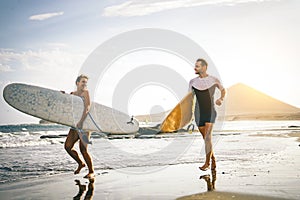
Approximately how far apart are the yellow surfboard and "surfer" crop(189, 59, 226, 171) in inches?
15.1

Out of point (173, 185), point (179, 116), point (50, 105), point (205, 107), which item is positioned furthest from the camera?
point (179, 116)

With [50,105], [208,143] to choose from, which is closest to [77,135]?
[50,105]

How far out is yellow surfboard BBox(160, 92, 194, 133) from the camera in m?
7.56

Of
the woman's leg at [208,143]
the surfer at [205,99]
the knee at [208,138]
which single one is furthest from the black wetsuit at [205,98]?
the knee at [208,138]

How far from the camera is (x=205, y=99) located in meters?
7.04

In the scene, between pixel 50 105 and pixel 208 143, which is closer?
pixel 208 143

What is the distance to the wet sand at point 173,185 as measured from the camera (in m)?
4.45

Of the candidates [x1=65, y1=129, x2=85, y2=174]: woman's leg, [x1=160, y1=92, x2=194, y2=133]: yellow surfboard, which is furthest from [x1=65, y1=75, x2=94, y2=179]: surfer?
[x1=160, y1=92, x2=194, y2=133]: yellow surfboard

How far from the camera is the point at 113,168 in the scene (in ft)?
25.1

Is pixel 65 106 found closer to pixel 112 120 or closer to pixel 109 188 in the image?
pixel 112 120

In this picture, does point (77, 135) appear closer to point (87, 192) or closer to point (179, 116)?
point (87, 192)

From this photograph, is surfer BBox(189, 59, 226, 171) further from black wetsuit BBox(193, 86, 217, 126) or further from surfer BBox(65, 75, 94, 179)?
surfer BBox(65, 75, 94, 179)

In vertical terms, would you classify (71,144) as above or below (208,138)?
above

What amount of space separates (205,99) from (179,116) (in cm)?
93
